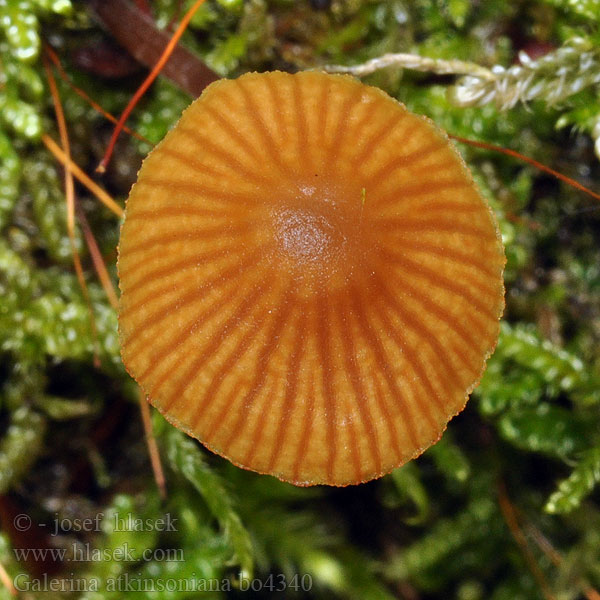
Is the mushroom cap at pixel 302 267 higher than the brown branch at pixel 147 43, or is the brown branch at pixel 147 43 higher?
the brown branch at pixel 147 43

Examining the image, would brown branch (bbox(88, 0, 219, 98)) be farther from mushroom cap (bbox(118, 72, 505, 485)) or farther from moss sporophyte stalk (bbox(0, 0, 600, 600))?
mushroom cap (bbox(118, 72, 505, 485))

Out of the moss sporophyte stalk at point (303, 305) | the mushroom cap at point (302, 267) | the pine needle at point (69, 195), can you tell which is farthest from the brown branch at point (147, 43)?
the mushroom cap at point (302, 267)

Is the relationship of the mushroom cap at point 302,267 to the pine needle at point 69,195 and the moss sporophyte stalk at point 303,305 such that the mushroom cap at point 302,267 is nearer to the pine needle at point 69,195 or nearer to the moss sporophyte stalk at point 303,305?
the moss sporophyte stalk at point 303,305

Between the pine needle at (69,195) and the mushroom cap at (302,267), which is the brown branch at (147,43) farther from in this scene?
the mushroom cap at (302,267)

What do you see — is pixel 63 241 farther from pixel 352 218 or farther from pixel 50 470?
pixel 352 218

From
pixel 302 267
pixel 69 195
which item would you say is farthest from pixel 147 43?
pixel 302 267

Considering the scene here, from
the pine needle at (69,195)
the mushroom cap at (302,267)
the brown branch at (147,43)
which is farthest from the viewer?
the pine needle at (69,195)

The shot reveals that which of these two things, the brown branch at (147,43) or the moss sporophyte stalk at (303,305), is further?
the brown branch at (147,43)

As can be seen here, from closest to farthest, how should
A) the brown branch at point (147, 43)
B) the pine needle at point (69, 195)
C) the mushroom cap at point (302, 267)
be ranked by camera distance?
the mushroom cap at point (302, 267), the brown branch at point (147, 43), the pine needle at point (69, 195)
